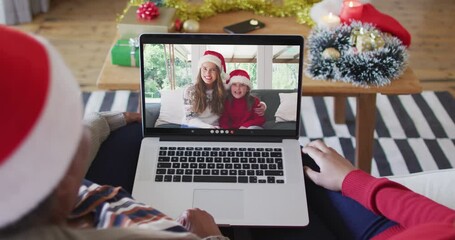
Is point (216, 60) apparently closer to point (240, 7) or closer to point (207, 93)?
point (207, 93)

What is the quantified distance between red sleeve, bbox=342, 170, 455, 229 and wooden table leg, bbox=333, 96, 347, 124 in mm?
1203

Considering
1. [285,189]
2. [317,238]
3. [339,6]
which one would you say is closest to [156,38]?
[285,189]

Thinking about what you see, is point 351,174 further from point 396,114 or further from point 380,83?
point 396,114

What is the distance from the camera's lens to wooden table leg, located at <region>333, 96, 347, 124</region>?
2340mm

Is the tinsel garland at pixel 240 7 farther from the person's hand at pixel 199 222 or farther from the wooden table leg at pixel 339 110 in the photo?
the person's hand at pixel 199 222

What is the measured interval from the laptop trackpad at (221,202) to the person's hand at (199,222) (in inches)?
2.8

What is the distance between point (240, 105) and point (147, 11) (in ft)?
1.96

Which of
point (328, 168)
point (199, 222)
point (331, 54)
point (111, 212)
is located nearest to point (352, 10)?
point (331, 54)

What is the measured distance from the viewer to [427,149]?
2.24m

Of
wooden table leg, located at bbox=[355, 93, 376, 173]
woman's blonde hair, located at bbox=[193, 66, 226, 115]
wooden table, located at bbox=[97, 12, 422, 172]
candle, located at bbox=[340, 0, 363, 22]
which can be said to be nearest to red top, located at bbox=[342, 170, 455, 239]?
woman's blonde hair, located at bbox=[193, 66, 226, 115]

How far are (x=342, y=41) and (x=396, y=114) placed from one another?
35.3 inches

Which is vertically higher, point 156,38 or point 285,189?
point 156,38

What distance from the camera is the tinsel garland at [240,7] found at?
1.92 metres

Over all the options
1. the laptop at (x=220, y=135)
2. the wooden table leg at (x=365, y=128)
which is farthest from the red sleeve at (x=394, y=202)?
the wooden table leg at (x=365, y=128)
